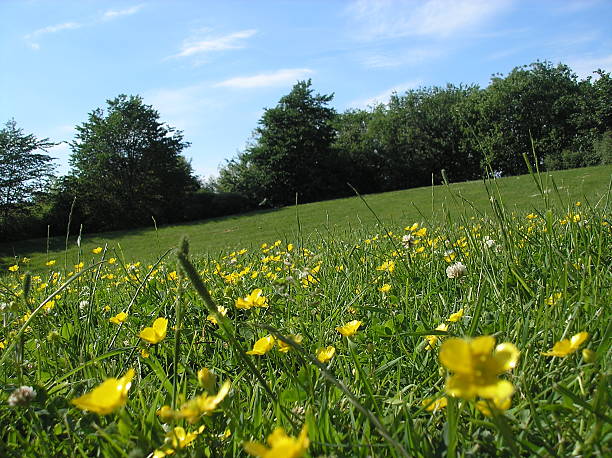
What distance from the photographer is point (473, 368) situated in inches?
15.8

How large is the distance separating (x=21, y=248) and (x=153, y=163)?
11.0 m

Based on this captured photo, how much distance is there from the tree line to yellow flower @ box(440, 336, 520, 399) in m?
19.6

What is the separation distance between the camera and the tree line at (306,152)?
22.4 meters

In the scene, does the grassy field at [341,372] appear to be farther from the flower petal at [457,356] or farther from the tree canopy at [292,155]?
the tree canopy at [292,155]

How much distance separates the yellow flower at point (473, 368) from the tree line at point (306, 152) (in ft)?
64.2

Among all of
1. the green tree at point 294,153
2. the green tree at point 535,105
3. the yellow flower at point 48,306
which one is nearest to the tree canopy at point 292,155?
the green tree at point 294,153

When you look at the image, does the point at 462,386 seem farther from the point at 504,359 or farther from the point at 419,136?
the point at 419,136

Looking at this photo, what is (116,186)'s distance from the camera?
25594 mm

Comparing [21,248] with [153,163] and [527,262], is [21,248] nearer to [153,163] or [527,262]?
[153,163]

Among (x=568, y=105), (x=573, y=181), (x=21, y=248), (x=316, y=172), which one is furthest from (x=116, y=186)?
(x=568, y=105)

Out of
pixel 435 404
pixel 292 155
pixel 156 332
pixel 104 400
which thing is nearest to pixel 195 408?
pixel 104 400

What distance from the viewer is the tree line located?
22422 mm

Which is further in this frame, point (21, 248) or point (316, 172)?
point (316, 172)

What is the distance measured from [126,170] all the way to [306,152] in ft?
38.6
